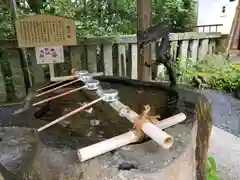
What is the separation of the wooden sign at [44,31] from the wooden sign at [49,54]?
0.20ft

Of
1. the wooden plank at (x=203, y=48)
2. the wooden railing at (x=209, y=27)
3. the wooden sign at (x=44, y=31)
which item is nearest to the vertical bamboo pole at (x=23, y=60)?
the wooden sign at (x=44, y=31)

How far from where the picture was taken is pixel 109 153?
3.11 feet

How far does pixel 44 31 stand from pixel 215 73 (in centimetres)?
399

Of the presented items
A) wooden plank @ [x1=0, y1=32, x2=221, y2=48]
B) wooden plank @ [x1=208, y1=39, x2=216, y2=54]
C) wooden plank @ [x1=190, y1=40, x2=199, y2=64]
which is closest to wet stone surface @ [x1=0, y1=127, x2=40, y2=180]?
wooden plank @ [x1=0, y1=32, x2=221, y2=48]

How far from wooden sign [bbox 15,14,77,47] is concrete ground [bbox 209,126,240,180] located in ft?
8.07

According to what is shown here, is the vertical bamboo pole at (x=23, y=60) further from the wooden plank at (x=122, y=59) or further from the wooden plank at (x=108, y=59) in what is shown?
the wooden plank at (x=122, y=59)

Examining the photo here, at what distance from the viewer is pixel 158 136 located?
2.80ft

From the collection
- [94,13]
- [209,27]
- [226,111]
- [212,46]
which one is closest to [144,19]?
[226,111]

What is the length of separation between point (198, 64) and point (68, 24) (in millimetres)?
3769

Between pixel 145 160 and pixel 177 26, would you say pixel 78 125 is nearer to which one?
pixel 145 160

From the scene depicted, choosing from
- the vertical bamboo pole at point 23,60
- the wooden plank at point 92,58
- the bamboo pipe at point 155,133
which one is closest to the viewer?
the bamboo pipe at point 155,133

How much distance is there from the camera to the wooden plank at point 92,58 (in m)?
3.76

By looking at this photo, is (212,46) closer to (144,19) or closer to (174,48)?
(174,48)

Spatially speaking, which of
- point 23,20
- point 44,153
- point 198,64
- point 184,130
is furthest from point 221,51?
point 44,153
